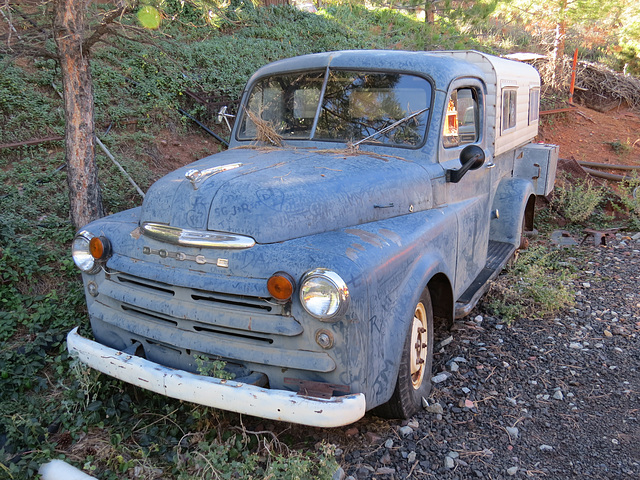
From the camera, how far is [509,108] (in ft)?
16.4

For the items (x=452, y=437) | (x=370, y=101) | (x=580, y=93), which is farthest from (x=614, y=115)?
(x=452, y=437)

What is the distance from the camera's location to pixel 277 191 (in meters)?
2.64

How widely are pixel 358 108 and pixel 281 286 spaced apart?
1.75 m

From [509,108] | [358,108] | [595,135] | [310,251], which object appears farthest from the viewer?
[595,135]

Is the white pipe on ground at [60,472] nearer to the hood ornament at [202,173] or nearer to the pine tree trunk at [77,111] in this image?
the hood ornament at [202,173]

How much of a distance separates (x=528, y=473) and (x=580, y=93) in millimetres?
13452

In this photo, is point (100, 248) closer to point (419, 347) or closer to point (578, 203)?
point (419, 347)

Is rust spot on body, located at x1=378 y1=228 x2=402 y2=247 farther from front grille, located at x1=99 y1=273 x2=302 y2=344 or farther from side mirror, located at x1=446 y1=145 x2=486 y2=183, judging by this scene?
side mirror, located at x1=446 y1=145 x2=486 y2=183

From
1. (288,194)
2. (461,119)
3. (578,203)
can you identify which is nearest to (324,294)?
(288,194)

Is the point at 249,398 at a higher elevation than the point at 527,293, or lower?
higher

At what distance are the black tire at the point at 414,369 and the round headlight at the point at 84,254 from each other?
1.76 meters

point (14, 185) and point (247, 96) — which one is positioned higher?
point (247, 96)

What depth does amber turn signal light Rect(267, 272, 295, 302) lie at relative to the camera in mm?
2254

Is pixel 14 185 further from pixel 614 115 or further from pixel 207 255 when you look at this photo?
pixel 614 115
